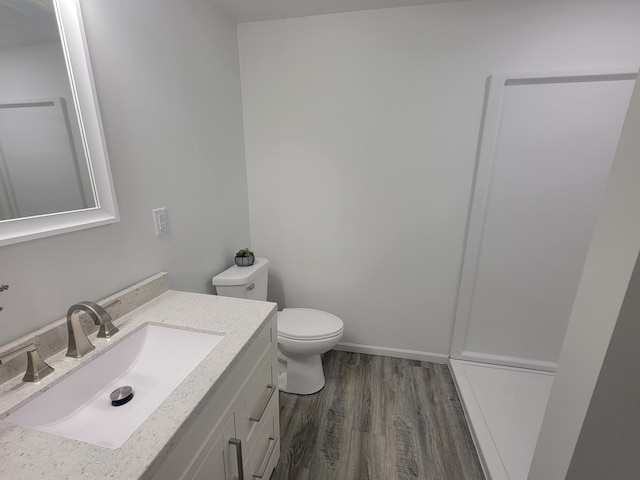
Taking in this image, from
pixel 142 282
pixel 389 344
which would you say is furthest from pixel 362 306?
pixel 142 282

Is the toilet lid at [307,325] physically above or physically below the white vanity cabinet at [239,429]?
below

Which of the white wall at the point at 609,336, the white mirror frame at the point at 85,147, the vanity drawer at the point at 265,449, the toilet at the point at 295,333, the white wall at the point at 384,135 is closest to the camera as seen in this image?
the white wall at the point at 609,336

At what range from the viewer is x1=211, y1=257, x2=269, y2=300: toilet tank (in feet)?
5.13

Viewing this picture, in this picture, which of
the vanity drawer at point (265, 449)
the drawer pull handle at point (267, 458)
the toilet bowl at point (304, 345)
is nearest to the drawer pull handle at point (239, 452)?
the vanity drawer at point (265, 449)

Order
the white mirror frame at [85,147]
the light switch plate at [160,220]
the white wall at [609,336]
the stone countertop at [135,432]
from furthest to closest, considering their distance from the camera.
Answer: the light switch plate at [160,220]
the white mirror frame at [85,147]
the white wall at [609,336]
the stone countertop at [135,432]

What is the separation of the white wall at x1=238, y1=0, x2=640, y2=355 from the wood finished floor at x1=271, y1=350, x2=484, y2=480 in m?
0.31

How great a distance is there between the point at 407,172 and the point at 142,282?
1.57 meters

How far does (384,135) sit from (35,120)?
1.58 m

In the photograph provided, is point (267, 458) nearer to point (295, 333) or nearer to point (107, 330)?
point (295, 333)

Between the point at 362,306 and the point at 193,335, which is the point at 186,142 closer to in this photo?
the point at 193,335

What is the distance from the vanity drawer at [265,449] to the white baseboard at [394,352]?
97 cm

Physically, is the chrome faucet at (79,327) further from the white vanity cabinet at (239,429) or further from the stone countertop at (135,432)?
the white vanity cabinet at (239,429)

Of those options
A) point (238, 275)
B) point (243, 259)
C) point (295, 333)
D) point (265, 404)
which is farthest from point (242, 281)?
point (265, 404)

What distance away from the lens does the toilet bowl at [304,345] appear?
1629 millimetres
